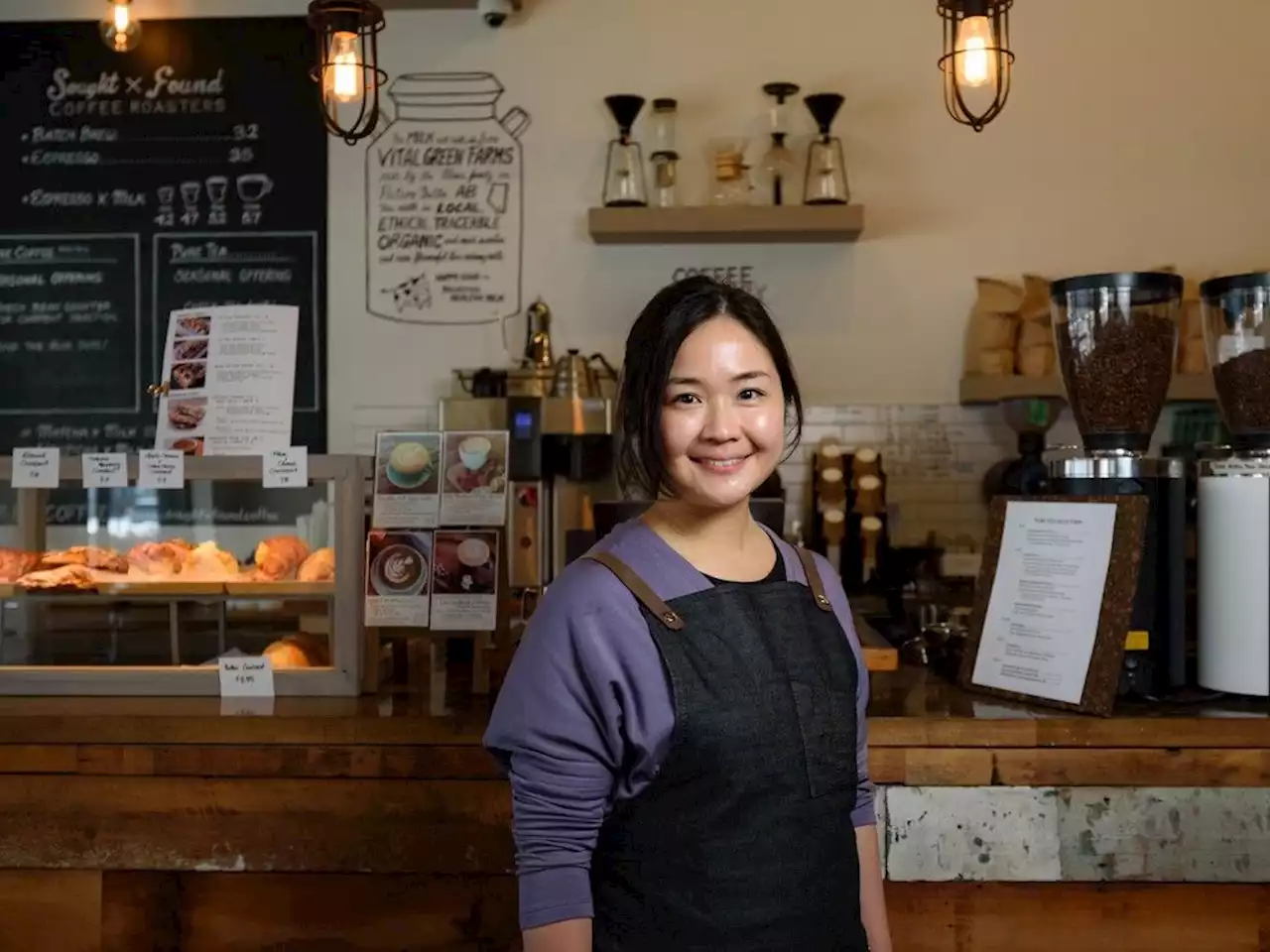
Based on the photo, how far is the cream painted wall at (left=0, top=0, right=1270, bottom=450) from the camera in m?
3.65

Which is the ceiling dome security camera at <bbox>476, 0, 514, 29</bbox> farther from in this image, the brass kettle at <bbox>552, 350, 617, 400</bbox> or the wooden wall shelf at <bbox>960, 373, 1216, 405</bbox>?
the wooden wall shelf at <bbox>960, 373, 1216, 405</bbox>

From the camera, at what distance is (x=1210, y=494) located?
164 cm

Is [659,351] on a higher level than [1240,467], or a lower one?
higher

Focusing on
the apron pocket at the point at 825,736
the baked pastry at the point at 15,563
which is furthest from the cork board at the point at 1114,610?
the baked pastry at the point at 15,563

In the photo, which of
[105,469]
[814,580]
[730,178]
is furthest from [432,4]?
[814,580]

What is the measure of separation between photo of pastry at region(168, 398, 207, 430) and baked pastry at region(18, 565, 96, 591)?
287mm

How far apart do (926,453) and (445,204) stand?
1690 millimetres

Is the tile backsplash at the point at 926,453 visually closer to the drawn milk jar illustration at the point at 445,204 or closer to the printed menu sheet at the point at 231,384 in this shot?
the drawn milk jar illustration at the point at 445,204

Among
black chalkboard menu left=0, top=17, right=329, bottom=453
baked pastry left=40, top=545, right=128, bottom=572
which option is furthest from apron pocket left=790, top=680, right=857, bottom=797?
black chalkboard menu left=0, top=17, right=329, bottom=453

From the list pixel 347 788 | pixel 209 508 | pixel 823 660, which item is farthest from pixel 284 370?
pixel 823 660

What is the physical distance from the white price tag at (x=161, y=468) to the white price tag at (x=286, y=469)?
0.14 meters

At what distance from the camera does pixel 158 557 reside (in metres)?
2.02

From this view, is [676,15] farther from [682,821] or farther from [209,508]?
[682,821]

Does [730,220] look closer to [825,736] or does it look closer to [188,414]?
[188,414]
